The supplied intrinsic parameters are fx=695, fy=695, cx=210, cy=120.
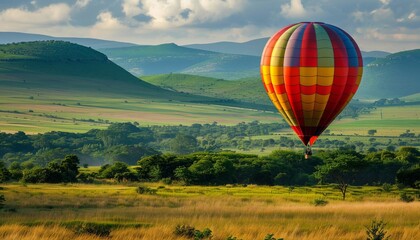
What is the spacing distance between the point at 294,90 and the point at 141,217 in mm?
24847

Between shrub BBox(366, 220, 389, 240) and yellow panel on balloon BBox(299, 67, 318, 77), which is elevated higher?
yellow panel on balloon BBox(299, 67, 318, 77)

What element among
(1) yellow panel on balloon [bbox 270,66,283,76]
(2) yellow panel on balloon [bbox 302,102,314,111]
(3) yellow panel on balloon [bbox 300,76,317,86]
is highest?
(1) yellow panel on balloon [bbox 270,66,283,76]

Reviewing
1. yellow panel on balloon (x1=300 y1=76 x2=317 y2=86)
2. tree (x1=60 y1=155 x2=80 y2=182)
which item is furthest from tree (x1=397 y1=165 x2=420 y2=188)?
tree (x1=60 y1=155 x2=80 y2=182)

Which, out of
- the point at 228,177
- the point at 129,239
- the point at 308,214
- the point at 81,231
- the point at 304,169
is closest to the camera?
the point at 129,239

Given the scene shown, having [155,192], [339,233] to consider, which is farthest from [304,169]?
[339,233]

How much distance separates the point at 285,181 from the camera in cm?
9438

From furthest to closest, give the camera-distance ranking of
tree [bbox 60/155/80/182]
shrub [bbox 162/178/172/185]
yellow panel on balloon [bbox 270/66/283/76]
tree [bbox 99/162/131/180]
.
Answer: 1. tree [bbox 99/162/131/180]
2. shrub [bbox 162/178/172/185]
3. tree [bbox 60/155/80/182]
4. yellow panel on balloon [bbox 270/66/283/76]

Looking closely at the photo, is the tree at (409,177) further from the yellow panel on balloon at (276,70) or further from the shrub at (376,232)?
the shrub at (376,232)

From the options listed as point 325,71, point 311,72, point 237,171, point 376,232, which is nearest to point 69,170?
point 237,171

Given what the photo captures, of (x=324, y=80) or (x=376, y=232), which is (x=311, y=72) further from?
(x=376, y=232)

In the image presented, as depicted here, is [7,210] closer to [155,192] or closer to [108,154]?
[155,192]

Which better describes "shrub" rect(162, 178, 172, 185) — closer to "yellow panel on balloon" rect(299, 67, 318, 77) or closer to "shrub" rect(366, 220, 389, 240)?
"yellow panel on balloon" rect(299, 67, 318, 77)

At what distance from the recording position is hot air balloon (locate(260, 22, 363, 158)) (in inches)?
2114

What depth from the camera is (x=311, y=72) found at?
53594 millimetres
